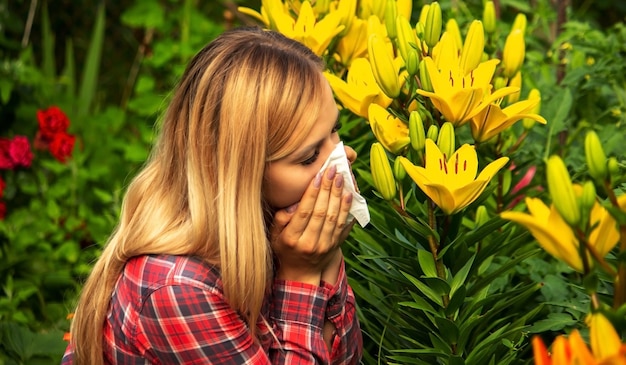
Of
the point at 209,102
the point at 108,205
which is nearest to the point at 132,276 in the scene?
the point at 209,102

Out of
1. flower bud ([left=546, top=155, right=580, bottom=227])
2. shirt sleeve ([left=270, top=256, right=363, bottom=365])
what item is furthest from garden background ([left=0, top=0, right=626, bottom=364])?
shirt sleeve ([left=270, top=256, right=363, bottom=365])

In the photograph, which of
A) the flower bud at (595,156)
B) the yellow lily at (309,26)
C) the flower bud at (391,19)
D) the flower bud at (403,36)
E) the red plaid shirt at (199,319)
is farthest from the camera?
the yellow lily at (309,26)

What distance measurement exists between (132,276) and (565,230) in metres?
0.84

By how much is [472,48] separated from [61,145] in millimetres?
1982

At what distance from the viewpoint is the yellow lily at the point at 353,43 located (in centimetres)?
230

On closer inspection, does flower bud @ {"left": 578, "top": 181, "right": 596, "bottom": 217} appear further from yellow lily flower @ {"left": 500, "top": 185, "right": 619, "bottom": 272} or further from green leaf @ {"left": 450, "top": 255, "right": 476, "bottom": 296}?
green leaf @ {"left": 450, "top": 255, "right": 476, "bottom": 296}

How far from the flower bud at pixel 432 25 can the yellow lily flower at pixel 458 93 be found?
0.36 feet

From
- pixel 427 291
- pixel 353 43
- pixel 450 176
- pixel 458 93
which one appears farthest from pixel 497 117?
pixel 353 43

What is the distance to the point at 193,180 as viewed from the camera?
1815 mm

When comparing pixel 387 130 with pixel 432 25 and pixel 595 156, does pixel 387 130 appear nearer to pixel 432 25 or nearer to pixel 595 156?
pixel 432 25

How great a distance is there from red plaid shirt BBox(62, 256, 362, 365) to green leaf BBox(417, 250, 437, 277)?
0.22 m

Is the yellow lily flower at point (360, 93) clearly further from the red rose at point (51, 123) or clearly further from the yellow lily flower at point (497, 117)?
the red rose at point (51, 123)

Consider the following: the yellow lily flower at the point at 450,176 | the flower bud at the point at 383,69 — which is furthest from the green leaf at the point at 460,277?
the flower bud at the point at 383,69

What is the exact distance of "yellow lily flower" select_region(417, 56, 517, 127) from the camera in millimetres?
1728
